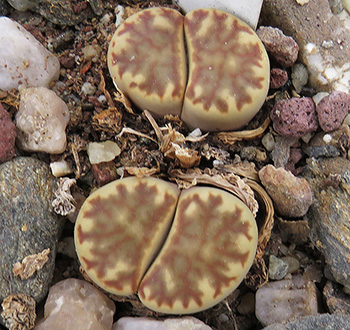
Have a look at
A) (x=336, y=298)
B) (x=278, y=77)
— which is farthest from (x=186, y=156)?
(x=336, y=298)

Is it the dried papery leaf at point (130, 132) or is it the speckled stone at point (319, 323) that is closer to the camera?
the speckled stone at point (319, 323)

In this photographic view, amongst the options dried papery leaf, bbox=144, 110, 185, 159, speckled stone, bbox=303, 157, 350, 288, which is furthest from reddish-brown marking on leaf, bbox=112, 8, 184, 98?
speckled stone, bbox=303, 157, 350, 288

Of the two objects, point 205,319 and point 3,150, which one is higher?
point 3,150

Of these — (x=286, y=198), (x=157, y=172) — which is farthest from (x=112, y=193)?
(x=286, y=198)

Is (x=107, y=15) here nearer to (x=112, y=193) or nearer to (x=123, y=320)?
(x=112, y=193)

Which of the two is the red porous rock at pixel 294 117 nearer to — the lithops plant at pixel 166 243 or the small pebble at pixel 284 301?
the lithops plant at pixel 166 243

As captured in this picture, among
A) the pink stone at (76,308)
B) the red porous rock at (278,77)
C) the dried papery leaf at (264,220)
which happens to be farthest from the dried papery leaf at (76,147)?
the red porous rock at (278,77)

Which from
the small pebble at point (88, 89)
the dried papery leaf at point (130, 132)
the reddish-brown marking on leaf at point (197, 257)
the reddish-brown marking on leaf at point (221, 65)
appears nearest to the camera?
the reddish-brown marking on leaf at point (197, 257)

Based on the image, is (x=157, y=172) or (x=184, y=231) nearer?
(x=184, y=231)
